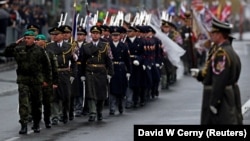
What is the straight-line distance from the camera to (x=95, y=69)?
1773 centimetres

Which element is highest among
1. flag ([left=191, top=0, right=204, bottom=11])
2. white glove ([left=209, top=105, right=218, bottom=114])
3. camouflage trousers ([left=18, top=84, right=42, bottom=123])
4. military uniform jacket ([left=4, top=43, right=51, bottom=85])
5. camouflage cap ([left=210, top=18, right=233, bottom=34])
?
flag ([left=191, top=0, right=204, bottom=11])

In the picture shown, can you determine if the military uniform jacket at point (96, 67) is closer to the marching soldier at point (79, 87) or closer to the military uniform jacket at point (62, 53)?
the marching soldier at point (79, 87)

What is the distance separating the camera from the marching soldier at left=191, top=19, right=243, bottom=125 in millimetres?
10672

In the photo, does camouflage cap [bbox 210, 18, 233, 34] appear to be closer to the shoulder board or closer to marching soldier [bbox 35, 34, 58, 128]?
the shoulder board

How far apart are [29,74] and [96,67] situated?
2.25 metres

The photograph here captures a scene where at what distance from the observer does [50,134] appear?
1581 cm

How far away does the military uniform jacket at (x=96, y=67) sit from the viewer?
1772 cm

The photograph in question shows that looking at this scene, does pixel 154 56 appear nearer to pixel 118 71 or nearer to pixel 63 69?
pixel 118 71

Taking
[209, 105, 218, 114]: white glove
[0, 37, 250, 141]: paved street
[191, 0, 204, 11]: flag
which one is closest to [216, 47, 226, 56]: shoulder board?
[209, 105, 218, 114]: white glove

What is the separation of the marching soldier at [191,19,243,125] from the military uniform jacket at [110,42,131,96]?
7988mm

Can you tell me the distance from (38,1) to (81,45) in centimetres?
2397

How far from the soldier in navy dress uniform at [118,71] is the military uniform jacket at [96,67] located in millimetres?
1044

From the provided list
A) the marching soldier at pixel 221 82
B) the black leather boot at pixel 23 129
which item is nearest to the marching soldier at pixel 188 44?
the black leather boot at pixel 23 129

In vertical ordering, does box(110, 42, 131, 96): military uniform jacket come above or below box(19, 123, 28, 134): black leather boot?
above
